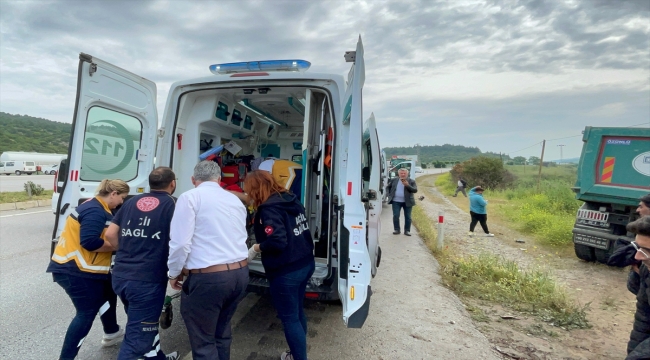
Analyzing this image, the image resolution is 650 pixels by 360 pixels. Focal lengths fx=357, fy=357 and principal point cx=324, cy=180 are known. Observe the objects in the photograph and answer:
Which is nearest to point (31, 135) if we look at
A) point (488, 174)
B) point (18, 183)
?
point (18, 183)

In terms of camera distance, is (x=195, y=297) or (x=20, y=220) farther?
(x=20, y=220)

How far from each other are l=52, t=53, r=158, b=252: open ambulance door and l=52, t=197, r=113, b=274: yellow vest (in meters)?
0.53

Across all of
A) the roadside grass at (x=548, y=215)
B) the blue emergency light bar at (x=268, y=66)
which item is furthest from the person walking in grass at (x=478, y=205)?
the blue emergency light bar at (x=268, y=66)

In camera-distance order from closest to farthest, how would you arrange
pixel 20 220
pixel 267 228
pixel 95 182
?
pixel 267 228 → pixel 95 182 → pixel 20 220

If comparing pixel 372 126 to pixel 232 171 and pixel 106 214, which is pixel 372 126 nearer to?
pixel 232 171

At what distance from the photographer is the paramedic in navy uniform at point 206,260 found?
7.54ft

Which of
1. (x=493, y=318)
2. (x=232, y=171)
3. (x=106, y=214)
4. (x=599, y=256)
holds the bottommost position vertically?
(x=493, y=318)

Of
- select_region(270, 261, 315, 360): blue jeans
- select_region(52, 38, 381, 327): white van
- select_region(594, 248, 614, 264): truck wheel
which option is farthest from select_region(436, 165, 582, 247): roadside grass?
select_region(270, 261, 315, 360): blue jeans

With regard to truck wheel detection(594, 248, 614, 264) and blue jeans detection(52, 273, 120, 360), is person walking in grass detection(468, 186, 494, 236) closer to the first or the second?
truck wheel detection(594, 248, 614, 264)

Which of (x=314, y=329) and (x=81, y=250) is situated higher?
(x=81, y=250)

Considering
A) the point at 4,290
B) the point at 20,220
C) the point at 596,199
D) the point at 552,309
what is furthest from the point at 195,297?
the point at 20,220

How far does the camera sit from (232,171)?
4.69 meters

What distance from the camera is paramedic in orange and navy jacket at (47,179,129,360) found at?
8.41 feet

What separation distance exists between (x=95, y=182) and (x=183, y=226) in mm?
1744
